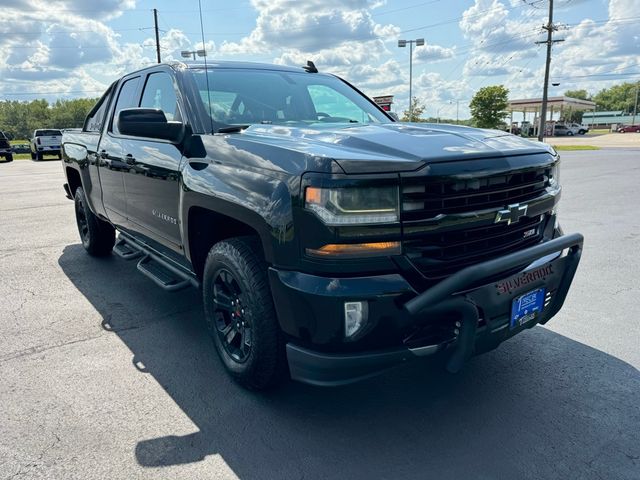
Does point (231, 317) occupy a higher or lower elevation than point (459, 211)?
lower

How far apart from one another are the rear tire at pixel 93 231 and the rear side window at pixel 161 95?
1985mm

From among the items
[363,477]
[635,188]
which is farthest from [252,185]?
[635,188]

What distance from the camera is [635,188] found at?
10.5m

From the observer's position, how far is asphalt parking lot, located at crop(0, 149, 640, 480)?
2.25 metres

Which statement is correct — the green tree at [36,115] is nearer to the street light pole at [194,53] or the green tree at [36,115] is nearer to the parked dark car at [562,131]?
the parked dark car at [562,131]

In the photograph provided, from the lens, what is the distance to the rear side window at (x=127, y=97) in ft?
14.0

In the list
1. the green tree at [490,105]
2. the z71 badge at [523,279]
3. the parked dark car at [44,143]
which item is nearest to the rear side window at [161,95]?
the z71 badge at [523,279]

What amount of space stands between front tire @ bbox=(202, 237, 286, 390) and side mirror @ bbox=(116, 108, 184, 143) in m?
0.81

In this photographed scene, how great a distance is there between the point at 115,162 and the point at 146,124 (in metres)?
1.48

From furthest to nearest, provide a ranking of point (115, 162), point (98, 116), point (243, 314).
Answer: point (98, 116) → point (115, 162) → point (243, 314)

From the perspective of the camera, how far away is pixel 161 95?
3.71 metres

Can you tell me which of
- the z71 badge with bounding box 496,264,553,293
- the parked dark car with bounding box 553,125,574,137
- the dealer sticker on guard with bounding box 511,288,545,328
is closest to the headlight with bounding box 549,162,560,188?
the z71 badge with bounding box 496,264,553,293

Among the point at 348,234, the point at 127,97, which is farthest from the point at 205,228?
the point at 127,97

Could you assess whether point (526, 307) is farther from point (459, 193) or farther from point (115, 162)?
point (115, 162)
